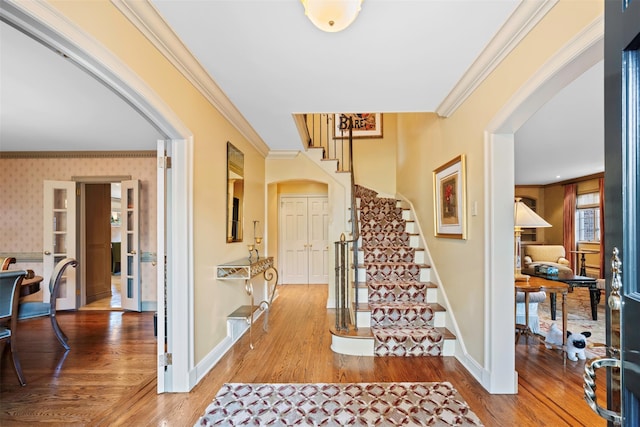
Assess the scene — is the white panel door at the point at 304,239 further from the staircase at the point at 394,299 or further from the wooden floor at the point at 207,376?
the wooden floor at the point at 207,376

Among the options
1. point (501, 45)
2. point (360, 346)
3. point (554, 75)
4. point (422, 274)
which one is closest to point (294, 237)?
point (422, 274)

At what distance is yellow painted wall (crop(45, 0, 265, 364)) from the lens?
162 cm

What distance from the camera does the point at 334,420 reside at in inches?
80.7

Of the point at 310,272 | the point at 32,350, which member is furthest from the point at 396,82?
the point at 310,272

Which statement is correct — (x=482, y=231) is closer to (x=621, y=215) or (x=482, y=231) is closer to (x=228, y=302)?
(x=621, y=215)

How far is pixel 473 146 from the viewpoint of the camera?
2674 millimetres

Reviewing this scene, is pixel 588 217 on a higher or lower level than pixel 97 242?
higher

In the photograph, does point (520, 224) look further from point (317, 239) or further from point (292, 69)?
point (317, 239)

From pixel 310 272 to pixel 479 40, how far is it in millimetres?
5669

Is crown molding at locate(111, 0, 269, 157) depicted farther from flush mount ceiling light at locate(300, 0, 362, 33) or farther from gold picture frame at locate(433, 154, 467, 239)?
gold picture frame at locate(433, 154, 467, 239)

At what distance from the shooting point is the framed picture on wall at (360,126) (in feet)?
20.3

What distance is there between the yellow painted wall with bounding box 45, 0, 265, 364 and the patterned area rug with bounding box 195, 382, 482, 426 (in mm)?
611

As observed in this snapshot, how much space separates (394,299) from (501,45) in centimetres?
270

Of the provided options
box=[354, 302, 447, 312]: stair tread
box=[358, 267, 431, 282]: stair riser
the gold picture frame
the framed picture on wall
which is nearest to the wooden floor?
box=[354, 302, 447, 312]: stair tread
